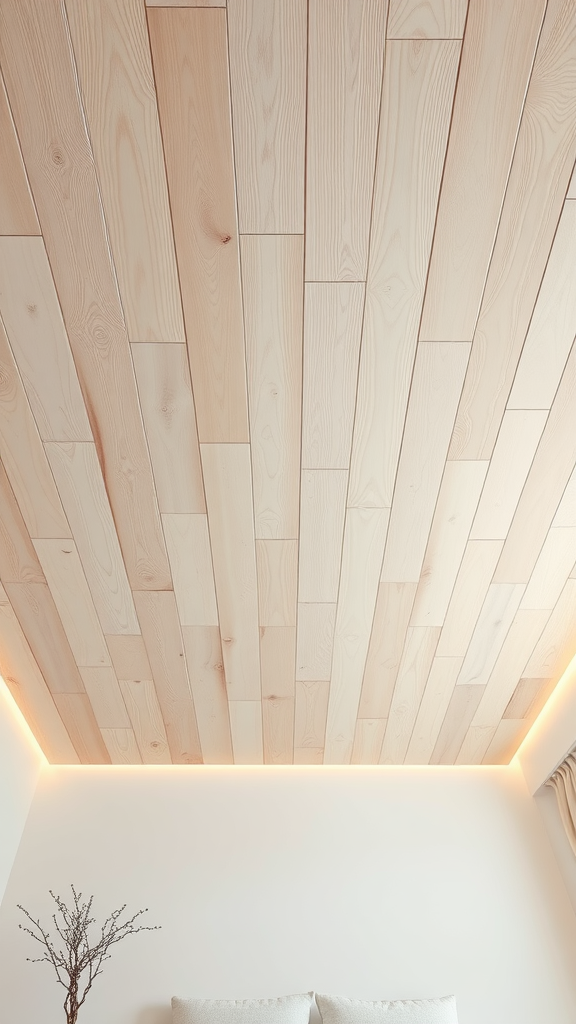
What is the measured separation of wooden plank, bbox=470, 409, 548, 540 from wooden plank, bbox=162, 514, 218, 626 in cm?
76

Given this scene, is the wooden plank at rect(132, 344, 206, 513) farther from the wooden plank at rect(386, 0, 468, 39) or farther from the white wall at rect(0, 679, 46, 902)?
the white wall at rect(0, 679, 46, 902)

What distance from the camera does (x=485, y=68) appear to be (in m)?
1.16

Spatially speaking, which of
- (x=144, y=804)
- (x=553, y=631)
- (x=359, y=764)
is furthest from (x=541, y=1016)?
(x=144, y=804)

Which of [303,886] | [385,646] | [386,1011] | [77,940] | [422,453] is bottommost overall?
[386,1011]

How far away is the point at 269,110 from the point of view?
121cm

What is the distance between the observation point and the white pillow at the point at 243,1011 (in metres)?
2.34

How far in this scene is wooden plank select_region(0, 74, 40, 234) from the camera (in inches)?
47.7

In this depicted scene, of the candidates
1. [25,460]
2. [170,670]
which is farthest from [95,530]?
[170,670]

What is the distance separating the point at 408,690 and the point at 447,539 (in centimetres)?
81

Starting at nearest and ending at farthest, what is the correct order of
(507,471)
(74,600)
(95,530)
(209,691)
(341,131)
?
(341,131) → (507,471) → (95,530) → (74,600) → (209,691)

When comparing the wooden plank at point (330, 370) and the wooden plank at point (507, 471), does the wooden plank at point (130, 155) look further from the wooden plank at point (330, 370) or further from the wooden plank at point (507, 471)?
the wooden plank at point (507, 471)

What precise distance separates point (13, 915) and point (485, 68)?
2.97 metres

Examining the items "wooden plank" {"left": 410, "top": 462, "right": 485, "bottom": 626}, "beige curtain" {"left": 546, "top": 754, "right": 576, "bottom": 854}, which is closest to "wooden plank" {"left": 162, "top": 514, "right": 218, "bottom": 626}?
"wooden plank" {"left": 410, "top": 462, "right": 485, "bottom": 626}

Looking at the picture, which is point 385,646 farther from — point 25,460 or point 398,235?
point 398,235
